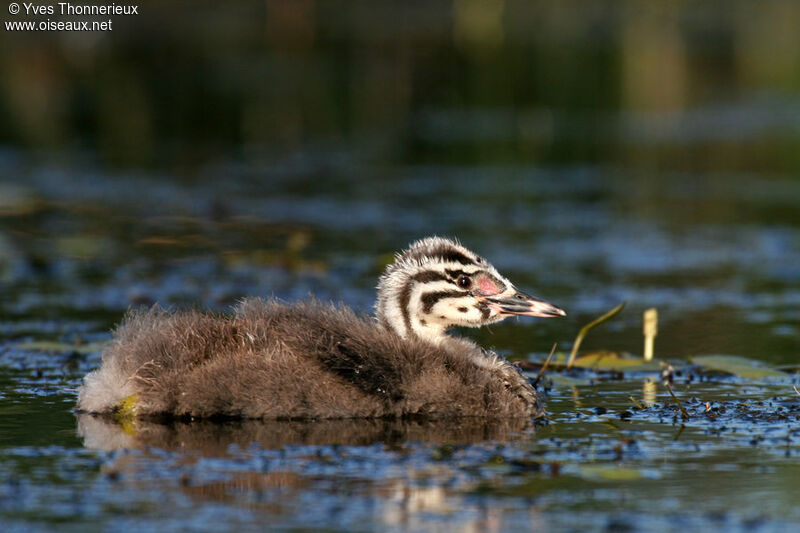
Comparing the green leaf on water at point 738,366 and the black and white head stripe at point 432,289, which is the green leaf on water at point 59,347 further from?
the green leaf on water at point 738,366

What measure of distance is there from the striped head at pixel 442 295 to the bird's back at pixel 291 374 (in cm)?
37

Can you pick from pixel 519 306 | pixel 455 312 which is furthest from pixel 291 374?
pixel 519 306

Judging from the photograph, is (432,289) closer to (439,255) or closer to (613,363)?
(439,255)

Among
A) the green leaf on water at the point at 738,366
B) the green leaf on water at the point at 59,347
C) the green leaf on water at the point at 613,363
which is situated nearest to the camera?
the green leaf on water at the point at 738,366

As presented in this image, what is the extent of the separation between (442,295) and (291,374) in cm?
138

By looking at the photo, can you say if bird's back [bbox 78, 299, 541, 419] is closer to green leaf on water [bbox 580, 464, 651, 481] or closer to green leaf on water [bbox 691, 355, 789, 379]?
green leaf on water [bbox 580, 464, 651, 481]

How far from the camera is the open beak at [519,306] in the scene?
10.7 meters

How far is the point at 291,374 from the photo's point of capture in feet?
31.9

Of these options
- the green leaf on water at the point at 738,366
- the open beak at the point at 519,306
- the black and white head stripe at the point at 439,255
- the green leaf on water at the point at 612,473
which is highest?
the black and white head stripe at the point at 439,255

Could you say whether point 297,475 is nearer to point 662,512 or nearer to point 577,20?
point 662,512

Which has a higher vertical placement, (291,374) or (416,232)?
(416,232)

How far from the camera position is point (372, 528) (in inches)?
283

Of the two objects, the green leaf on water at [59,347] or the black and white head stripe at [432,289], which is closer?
the black and white head stripe at [432,289]
